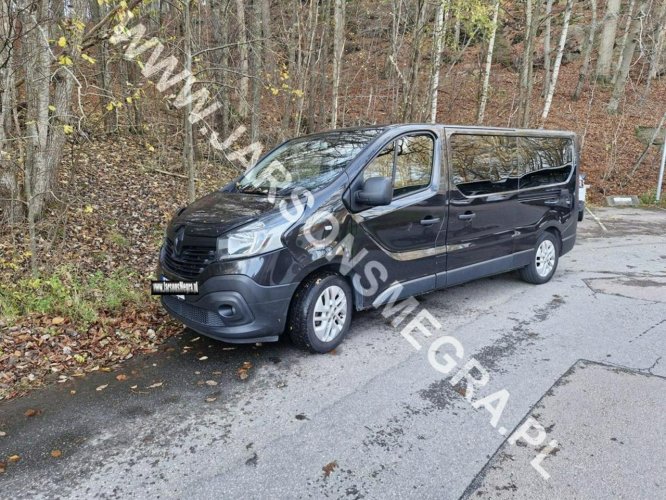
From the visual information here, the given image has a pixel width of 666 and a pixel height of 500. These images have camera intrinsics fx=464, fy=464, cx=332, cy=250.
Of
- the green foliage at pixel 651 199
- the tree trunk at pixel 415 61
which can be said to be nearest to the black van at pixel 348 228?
the tree trunk at pixel 415 61

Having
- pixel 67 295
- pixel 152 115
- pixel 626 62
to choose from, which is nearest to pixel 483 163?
pixel 67 295

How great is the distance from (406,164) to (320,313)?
5.61ft

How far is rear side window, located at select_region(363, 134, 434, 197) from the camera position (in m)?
4.35

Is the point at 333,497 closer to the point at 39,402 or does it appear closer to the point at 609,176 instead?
the point at 39,402

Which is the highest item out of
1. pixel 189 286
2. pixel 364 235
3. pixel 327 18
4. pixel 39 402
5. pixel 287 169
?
pixel 327 18

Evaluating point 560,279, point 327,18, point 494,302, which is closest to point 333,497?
point 494,302

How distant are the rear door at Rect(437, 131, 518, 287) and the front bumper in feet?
6.53

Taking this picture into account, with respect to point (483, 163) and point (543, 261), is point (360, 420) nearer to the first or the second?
point (483, 163)

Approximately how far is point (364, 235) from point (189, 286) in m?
1.57

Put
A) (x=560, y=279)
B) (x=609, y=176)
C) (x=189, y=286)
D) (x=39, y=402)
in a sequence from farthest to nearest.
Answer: (x=609, y=176)
(x=560, y=279)
(x=189, y=286)
(x=39, y=402)

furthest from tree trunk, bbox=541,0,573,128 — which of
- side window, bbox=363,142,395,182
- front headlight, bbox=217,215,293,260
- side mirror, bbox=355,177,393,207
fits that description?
front headlight, bbox=217,215,293,260

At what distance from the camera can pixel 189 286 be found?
3.78 m

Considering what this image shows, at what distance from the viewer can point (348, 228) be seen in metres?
4.06

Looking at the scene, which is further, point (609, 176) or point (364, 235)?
point (609, 176)
